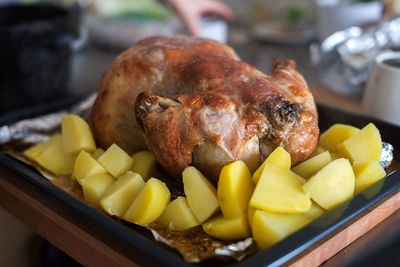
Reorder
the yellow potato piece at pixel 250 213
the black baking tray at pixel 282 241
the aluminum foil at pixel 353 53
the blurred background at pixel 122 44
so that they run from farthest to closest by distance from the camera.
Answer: the aluminum foil at pixel 353 53, the blurred background at pixel 122 44, the yellow potato piece at pixel 250 213, the black baking tray at pixel 282 241

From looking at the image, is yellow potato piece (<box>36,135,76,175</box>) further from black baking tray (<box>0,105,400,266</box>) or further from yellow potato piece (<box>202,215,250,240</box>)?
yellow potato piece (<box>202,215,250,240</box>)

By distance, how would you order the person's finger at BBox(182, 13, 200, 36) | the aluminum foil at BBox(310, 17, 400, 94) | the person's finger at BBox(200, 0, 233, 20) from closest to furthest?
the aluminum foil at BBox(310, 17, 400, 94)
the person's finger at BBox(182, 13, 200, 36)
the person's finger at BBox(200, 0, 233, 20)

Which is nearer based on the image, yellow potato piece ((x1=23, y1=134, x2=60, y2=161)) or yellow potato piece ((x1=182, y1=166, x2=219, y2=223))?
yellow potato piece ((x1=182, y1=166, x2=219, y2=223))

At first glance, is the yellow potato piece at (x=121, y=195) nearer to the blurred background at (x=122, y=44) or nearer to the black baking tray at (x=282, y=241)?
the black baking tray at (x=282, y=241)

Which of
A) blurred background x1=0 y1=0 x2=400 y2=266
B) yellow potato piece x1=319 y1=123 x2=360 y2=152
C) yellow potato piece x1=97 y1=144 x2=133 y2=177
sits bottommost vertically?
blurred background x1=0 y1=0 x2=400 y2=266

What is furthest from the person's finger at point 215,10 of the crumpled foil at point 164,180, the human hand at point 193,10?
the crumpled foil at point 164,180

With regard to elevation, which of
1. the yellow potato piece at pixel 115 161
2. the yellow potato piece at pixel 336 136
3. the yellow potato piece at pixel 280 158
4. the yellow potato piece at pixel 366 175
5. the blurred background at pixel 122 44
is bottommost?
the blurred background at pixel 122 44

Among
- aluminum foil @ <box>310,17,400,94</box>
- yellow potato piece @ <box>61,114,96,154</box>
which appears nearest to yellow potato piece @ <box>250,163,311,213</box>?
yellow potato piece @ <box>61,114,96,154</box>
